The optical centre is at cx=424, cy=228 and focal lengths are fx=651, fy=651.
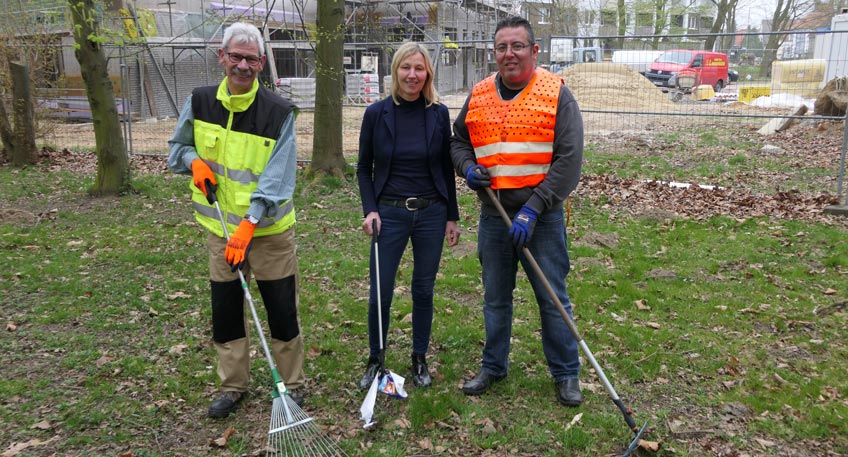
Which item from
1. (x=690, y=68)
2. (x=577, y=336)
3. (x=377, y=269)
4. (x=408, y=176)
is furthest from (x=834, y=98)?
(x=377, y=269)

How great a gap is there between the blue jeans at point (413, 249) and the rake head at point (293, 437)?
30.0 inches

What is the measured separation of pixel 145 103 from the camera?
2188 cm

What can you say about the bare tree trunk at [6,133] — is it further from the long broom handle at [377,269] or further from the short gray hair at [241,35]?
the long broom handle at [377,269]

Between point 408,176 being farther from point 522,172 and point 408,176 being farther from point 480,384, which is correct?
point 480,384

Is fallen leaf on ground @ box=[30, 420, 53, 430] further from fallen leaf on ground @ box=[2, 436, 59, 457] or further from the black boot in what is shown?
the black boot

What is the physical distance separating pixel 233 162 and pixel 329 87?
19.2 feet

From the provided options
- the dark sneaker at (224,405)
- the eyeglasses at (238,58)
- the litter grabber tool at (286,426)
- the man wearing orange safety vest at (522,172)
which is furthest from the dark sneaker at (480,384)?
the eyeglasses at (238,58)

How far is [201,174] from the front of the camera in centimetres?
371

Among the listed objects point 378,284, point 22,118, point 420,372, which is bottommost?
point 420,372

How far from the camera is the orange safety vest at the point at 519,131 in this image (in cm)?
380

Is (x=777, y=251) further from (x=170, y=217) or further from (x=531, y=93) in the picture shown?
(x=170, y=217)

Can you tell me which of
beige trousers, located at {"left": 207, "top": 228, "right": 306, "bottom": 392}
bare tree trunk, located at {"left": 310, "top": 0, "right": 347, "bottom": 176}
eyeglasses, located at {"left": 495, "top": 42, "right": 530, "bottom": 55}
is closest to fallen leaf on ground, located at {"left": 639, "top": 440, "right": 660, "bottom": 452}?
beige trousers, located at {"left": 207, "top": 228, "right": 306, "bottom": 392}

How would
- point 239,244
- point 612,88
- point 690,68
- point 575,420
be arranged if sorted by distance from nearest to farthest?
point 239,244 → point 575,420 → point 612,88 → point 690,68

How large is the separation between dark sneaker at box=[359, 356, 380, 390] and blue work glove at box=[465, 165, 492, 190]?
4.49 ft
